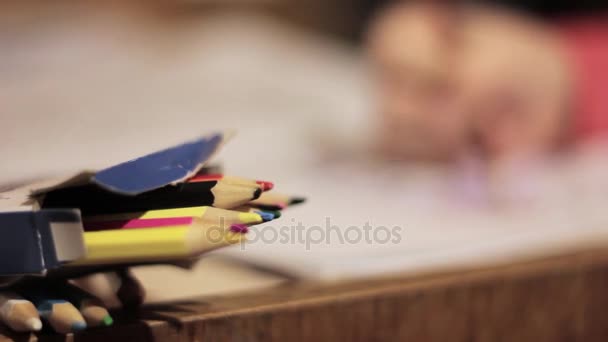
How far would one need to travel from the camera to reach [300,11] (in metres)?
1.61

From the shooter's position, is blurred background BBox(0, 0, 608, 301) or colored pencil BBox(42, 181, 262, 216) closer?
colored pencil BBox(42, 181, 262, 216)

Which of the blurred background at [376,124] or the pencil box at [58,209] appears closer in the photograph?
the pencil box at [58,209]

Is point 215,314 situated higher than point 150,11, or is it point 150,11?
point 150,11

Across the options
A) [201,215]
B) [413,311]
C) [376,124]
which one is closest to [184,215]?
[201,215]

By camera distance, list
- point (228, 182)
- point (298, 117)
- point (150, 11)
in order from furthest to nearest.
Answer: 1. point (150, 11)
2. point (298, 117)
3. point (228, 182)

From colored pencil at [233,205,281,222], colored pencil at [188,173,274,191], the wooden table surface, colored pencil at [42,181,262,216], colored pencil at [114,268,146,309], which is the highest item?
colored pencil at [188,173,274,191]

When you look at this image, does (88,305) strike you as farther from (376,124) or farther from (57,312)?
(376,124)

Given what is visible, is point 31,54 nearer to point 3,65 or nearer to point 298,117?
point 3,65

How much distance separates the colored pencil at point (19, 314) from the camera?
249 mm

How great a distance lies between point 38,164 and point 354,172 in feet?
0.95

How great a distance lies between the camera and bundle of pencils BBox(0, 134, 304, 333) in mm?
241

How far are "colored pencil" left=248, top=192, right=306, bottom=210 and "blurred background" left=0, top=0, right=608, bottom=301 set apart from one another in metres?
0.05

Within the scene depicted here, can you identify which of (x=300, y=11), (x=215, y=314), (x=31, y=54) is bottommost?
(x=215, y=314)

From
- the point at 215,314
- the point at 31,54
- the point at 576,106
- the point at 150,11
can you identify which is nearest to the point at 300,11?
the point at 150,11
